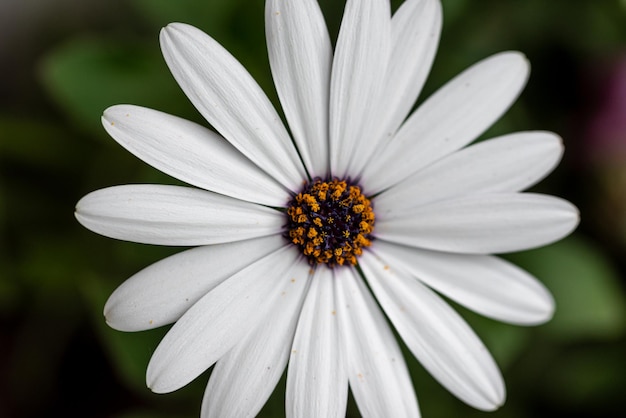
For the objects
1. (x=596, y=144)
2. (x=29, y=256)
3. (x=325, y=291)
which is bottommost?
(x=325, y=291)

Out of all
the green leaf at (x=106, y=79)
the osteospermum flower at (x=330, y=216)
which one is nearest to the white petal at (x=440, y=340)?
the osteospermum flower at (x=330, y=216)

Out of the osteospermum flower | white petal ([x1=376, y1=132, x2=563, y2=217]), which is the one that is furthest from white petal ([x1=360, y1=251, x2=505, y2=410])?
white petal ([x1=376, y1=132, x2=563, y2=217])

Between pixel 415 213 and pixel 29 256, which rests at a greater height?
pixel 29 256

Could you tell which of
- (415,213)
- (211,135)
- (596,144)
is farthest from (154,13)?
(596,144)

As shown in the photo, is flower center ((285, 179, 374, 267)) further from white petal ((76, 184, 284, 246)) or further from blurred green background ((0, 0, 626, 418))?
blurred green background ((0, 0, 626, 418))

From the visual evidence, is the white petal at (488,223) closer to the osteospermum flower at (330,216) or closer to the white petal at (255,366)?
the osteospermum flower at (330,216)

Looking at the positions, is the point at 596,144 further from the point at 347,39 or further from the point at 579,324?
the point at 347,39

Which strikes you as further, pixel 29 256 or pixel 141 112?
pixel 29 256

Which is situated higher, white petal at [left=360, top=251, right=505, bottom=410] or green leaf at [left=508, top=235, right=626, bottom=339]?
green leaf at [left=508, top=235, right=626, bottom=339]
